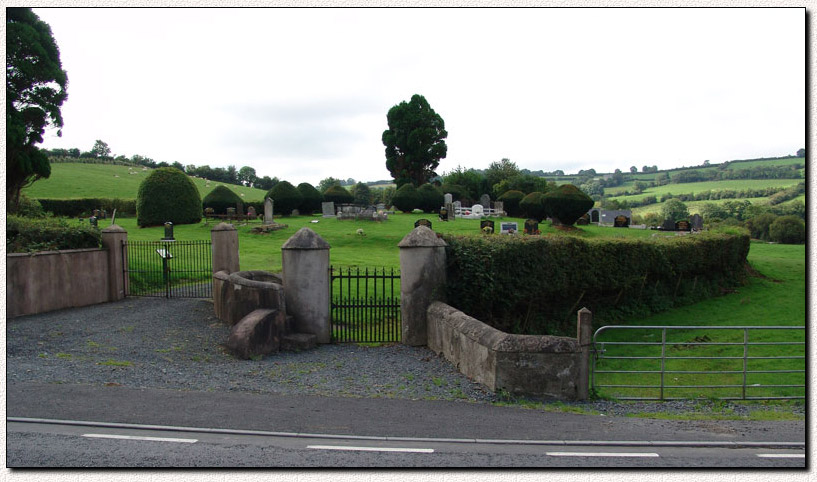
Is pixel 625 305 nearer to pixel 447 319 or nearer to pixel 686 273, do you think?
pixel 686 273

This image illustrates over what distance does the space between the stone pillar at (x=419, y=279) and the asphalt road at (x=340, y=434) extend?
3616 millimetres

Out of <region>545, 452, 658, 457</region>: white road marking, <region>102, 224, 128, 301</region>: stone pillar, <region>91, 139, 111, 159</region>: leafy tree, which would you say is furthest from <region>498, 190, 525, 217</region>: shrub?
<region>91, 139, 111, 159</region>: leafy tree

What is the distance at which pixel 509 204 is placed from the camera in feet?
160

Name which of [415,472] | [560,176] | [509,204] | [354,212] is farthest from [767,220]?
[560,176]

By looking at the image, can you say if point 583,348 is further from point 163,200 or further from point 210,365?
point 163,200

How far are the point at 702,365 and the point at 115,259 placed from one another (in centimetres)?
1521

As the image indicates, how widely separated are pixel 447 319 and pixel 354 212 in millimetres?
27651

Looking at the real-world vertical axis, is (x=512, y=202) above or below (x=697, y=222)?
above

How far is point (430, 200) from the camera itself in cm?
4681

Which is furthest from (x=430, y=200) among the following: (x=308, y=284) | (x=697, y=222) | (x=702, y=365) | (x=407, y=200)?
(x=308, y=284)

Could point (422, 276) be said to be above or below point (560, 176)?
below

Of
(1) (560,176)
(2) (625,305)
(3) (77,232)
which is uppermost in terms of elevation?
(1) (560,176)

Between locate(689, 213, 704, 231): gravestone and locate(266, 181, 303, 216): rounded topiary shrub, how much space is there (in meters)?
26.1

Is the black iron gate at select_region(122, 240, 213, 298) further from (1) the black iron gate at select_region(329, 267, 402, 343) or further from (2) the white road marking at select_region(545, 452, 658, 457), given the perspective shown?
(2) the white road marking at select_region(545, 452, 658, 457)
